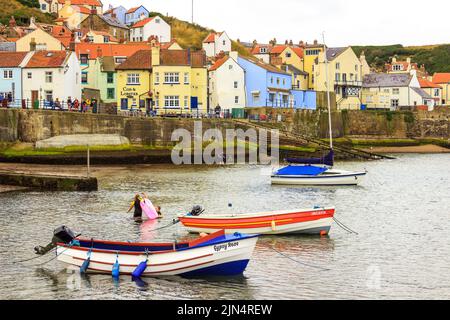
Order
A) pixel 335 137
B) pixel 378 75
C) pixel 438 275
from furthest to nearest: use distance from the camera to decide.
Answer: pixel 378 75
pixel 335 137
pixel 438 275

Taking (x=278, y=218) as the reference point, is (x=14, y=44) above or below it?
above

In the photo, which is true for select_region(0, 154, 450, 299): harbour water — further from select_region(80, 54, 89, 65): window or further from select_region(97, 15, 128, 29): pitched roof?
select_region(97, 15, 128, 29): pitched roof

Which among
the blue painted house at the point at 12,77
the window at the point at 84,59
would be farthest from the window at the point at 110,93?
the blue painted house at the point at 12,77

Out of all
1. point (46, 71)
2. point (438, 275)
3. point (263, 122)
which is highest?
point (46, 71)

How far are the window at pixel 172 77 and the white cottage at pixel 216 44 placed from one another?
2639cm

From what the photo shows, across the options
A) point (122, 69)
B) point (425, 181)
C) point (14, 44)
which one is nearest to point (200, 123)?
point (122, 69)

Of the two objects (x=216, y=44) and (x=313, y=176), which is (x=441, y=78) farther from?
(x=313, y=176)

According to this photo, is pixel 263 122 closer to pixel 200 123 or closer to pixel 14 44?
pixel 200 123

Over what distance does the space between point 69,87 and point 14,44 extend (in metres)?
17.9

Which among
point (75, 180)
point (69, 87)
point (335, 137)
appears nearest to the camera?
point (75, 180)

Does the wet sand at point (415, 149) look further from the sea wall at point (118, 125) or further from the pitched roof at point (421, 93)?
the pitched roof at point (421, 93)

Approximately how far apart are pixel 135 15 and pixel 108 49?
43417 mm

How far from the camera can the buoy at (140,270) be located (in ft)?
80.2

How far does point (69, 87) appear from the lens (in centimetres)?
7444
